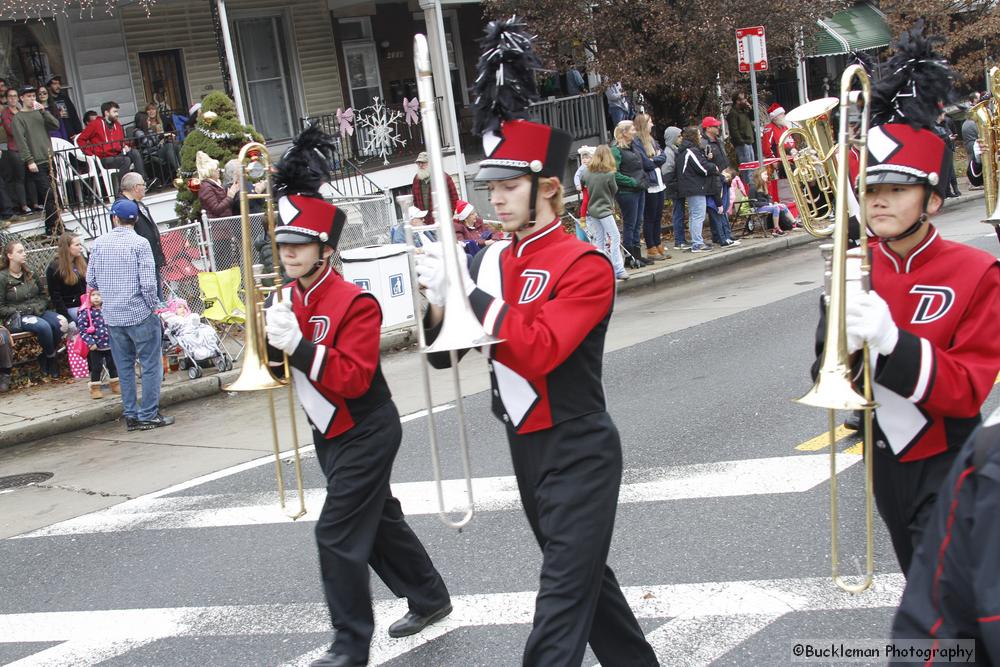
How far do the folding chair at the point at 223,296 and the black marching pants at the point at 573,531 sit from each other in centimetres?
910

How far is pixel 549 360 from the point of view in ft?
12.1

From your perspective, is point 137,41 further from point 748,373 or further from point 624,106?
point 748,373

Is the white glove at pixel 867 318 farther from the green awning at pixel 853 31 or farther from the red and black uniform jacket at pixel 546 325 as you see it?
the green awning at pixel 853 31

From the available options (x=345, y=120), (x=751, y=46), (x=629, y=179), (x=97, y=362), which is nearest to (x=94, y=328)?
(x=97, y=362)

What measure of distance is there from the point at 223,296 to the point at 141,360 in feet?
7.46

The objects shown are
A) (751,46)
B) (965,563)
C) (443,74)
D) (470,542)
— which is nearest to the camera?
(965,563)

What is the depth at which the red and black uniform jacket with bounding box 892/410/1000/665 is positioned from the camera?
75.8 inches

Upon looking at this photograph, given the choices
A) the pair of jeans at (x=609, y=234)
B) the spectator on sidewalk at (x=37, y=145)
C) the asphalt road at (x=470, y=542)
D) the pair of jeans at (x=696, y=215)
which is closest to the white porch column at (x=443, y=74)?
the pair of jeans at (x=696, y=215)

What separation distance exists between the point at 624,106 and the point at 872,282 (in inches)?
778

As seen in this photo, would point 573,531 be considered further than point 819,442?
No

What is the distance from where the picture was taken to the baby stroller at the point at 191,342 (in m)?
11.9

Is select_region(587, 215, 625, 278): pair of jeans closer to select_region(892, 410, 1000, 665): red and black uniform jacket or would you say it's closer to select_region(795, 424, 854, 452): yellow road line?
select_region(795, 424, 854, 452): yellow road line

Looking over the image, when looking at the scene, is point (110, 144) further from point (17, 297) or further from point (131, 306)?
point (131, 306)

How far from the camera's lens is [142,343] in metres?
10.3
